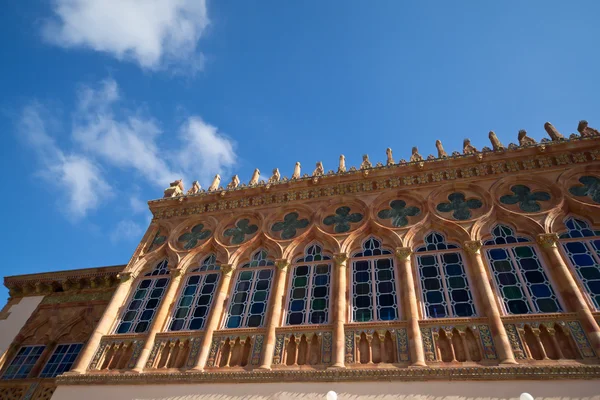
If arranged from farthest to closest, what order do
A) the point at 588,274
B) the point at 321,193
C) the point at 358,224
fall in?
1. the point at 321,193
2. the point at 358,224
3. the point at 588,274

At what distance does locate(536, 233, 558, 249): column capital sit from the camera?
9367mm

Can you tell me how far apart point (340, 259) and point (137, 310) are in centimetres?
554

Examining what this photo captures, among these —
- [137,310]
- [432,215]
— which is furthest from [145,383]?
[432,215]

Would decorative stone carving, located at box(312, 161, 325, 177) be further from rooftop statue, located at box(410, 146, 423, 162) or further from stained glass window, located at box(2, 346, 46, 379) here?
stained glass window, located at box(2, 346, 46, 379)

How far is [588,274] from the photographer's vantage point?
344 inches

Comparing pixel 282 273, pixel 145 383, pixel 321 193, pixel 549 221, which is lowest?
pixel 145 383

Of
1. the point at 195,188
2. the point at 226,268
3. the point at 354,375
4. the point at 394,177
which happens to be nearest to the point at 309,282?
the point at 226,268

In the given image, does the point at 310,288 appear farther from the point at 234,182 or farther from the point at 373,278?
the point at 234,182

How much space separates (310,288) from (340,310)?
48.8 inches

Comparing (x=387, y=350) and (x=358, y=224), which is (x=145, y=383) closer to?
(x=387, y=350)

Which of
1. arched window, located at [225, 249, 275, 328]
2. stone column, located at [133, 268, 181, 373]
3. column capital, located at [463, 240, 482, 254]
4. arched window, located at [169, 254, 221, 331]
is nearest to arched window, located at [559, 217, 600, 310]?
column capital, located at [463, 240, 482, 254]

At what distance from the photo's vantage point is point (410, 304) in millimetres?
8977

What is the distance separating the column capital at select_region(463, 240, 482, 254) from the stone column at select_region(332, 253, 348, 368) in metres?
2.85

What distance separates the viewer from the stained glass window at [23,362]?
38.9 ft
